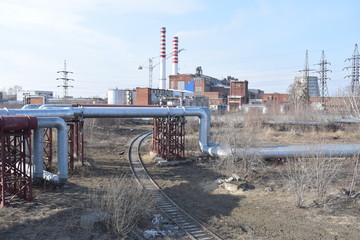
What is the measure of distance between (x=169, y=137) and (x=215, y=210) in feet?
26.9

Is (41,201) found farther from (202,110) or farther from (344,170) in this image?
(344,170)

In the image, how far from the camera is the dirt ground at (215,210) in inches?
339

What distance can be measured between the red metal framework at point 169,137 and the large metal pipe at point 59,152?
7.02 m

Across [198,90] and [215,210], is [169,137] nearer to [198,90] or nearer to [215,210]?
[215,210]

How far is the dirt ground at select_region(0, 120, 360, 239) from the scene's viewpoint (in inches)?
339

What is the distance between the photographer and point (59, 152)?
12.5 metres

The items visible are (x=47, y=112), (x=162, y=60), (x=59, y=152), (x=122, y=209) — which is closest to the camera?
(x=122, y=209)

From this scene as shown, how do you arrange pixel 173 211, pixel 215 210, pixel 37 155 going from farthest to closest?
1. pixel 37 155
2. pixel 215 210
3. pixel 173 211

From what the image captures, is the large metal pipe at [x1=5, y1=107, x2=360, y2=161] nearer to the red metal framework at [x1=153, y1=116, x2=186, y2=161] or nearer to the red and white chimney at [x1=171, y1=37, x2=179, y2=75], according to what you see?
the red metal framework at [x1=153, y1=116, x2=186, y2=161]

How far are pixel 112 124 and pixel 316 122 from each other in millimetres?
22304

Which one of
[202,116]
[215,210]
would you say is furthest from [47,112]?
[202,116]

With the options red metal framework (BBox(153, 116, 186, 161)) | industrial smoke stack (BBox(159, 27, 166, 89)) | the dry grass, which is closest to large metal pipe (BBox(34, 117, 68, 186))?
the dry grass

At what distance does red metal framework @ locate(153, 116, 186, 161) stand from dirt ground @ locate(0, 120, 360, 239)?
2.38 meters

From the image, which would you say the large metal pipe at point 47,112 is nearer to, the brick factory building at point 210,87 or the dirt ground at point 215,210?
the dirt ground at point 215,210
